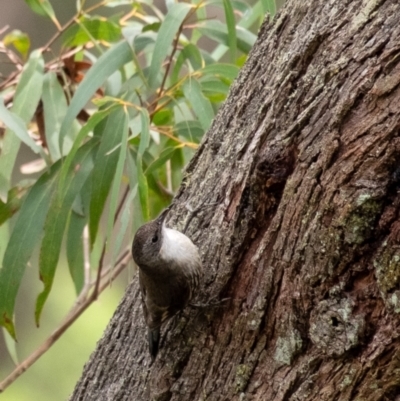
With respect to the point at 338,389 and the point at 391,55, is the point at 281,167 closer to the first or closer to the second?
the point at 391,55

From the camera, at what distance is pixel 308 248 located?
1102 mm

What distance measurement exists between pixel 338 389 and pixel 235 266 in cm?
34

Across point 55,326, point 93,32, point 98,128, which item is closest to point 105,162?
point 98,128

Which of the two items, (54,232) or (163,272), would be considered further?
(54,232)

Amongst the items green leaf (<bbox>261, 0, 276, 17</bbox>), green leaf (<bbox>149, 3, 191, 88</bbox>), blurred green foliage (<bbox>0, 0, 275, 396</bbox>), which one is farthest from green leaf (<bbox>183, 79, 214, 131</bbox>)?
green leaf (<bbox>261, 0, 276, 17</bbox>)

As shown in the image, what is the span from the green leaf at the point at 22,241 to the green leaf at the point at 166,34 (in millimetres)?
474

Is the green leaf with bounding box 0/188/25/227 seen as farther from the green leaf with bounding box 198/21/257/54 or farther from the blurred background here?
the blurred background

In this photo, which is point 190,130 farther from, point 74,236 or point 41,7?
point 41,7

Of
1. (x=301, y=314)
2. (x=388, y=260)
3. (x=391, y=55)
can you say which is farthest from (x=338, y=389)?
(x=391, y=55)

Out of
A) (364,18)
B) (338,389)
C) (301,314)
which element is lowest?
(338,389)

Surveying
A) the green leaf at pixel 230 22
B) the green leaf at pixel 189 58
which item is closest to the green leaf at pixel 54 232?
the green leaf at pixel 189 58

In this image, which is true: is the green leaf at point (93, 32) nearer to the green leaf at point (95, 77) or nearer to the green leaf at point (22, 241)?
the green leaf at point (95, 77)

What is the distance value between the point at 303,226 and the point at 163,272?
614 mm

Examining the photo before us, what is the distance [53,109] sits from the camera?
2.06 m
